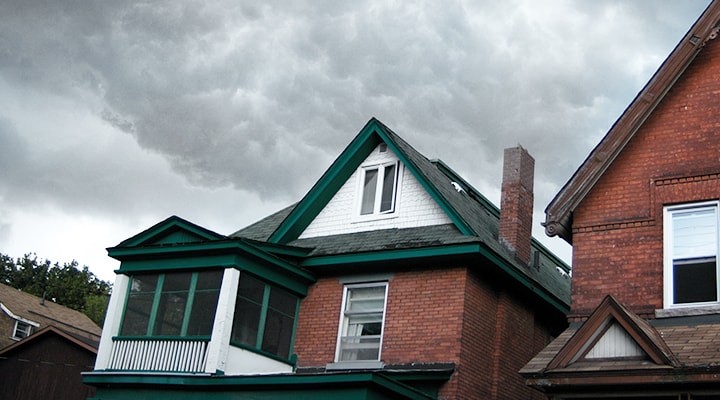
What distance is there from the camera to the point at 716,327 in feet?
41.7

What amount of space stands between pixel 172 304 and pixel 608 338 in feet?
32.6

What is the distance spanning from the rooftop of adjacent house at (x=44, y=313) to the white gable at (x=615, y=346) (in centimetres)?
3097

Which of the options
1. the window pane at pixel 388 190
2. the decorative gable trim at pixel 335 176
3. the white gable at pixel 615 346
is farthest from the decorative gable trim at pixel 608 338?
the decorative gable trim at pixel 335 176

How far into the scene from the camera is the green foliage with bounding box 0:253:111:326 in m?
65.3

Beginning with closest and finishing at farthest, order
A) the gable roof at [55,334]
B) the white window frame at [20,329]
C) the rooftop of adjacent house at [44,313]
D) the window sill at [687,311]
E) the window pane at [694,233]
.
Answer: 1. the window sill at [687,311]
2. the window pane at [694,233]
3. the gable roof at [55,334]
4. the white window frame at [20,329]
5. the rooftop of adjacent house at [44,313]

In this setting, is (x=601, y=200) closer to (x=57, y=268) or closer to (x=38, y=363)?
(x=38, y=363)

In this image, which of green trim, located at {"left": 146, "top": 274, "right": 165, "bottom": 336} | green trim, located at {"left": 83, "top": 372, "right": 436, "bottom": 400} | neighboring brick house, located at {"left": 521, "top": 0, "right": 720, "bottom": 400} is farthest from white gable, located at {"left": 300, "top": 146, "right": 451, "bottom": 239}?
green trim, located at {"left": 83, "top": 372, "right": 436, "bottom": 400}

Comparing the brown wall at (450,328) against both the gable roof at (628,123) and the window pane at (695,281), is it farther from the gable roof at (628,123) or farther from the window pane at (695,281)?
the window pane at (695,281)

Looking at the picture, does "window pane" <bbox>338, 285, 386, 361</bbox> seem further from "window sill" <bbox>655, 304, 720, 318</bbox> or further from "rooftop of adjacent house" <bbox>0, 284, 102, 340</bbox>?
"rooftop of adjacent house" <bbox>0, 284, 102, 340</bbox>

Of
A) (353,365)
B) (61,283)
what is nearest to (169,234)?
(353,365)

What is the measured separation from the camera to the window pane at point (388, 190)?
19.5m

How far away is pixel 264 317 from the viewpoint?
59.2ft

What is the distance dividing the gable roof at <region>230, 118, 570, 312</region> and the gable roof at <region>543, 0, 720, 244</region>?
2161mm

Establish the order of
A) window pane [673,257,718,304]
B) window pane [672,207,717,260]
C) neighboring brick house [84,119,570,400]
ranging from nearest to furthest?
window pane [673,257,718,304] → window pane [672,207,717,260] → neighboring brick house [84,119,570,400]
